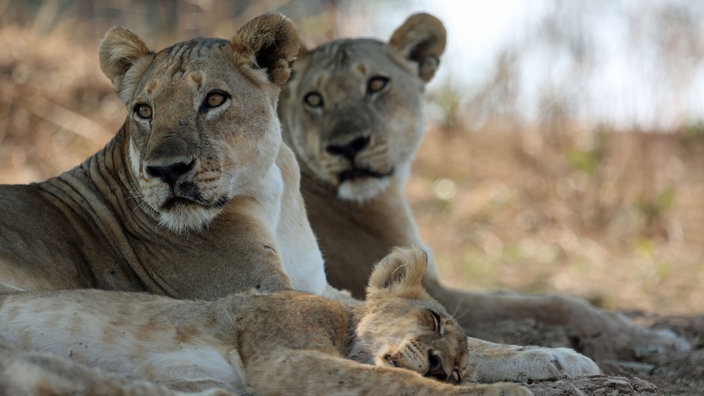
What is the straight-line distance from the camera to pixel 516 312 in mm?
6469

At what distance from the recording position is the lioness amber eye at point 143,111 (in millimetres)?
4660

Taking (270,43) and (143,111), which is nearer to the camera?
(143,111)

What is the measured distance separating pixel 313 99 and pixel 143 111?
2.24 metres

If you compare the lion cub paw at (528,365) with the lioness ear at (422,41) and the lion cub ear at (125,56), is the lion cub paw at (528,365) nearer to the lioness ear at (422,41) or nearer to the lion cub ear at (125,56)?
the lion cub ear at (125,56)

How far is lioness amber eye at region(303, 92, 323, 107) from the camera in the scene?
6781 millimetres

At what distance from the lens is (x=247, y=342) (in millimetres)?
3676

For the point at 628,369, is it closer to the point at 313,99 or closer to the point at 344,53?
the point at 313,99

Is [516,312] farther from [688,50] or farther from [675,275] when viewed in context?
[688,50]

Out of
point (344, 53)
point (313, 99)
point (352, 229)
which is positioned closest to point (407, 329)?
point (352, 229)

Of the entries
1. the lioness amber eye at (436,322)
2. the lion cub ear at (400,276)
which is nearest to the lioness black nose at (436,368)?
the lioness amber eye at (436,322)

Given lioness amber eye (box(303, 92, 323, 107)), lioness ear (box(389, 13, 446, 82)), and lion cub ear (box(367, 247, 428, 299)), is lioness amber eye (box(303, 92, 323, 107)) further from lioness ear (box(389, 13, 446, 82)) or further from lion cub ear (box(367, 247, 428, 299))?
lion cub ear (box(367, 247, 428, 299))

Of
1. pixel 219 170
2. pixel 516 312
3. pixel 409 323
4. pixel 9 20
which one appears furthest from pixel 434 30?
pixel 9 20

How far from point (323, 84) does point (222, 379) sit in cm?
342

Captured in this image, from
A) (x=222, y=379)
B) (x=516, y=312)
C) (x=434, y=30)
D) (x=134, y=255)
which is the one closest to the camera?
(x=222, y=379)
